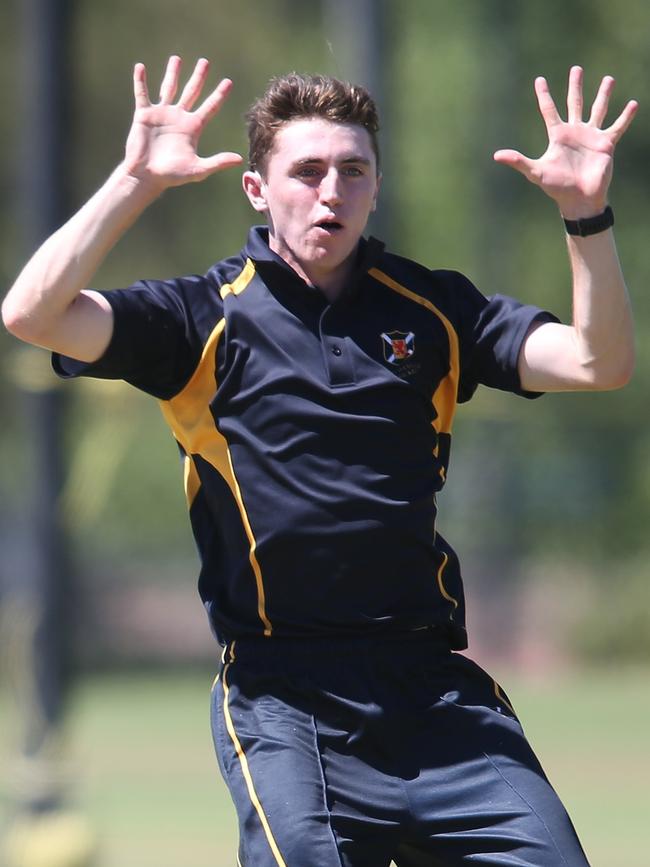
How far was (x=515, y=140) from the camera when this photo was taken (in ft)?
73.9

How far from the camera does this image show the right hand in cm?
405

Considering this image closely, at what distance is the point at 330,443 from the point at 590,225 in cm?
77

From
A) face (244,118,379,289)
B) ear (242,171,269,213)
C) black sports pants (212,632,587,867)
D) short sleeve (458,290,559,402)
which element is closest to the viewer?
black sports pants (212,632,587,867)

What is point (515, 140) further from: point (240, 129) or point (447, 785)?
point (447, 785)

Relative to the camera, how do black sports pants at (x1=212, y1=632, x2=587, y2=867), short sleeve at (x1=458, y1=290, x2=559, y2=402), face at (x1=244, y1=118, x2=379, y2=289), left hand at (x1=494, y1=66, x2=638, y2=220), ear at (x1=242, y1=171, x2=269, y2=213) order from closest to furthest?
black sports pants at (x1=212, y1=632, x2=587, y2=867), left hand at (x1=494, y1=66, x2=638, y2=220), face at (x1=244, y1=118, x2=379, y2=289), short sleeve at (x1=458, y1=290, x2=559, y2=402), ear at (x1=242, y1=171, x2=269, y2=213)

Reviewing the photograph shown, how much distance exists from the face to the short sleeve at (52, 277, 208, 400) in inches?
11.7

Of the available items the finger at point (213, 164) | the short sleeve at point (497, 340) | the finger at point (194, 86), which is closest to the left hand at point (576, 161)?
the short sleeve at point (497, 340)

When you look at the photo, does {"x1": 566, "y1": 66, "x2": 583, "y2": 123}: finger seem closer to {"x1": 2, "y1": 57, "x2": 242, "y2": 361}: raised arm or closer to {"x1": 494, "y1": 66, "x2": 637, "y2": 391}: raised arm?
{"x1": 494, "y1": 66, "x2": 637, "y2": 391}: raised arm

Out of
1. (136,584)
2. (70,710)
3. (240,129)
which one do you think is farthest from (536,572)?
(70,710)

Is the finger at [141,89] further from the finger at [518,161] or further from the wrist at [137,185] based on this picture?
the finger at [518,161]

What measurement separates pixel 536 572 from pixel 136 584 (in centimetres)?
505

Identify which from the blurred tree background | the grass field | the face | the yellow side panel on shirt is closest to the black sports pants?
the yellow side panel on shirt

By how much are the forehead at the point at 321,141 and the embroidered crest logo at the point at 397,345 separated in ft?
1.37

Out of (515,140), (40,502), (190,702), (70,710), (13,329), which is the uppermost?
(515,140)
